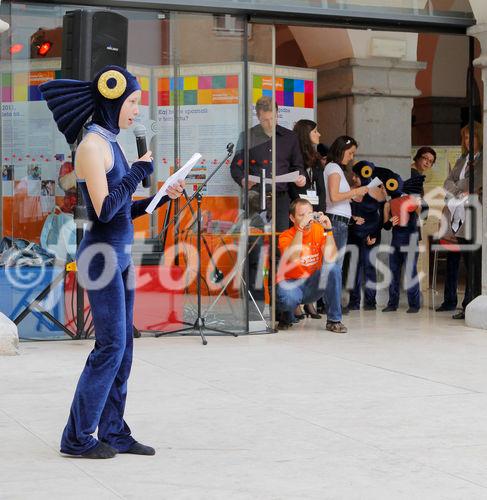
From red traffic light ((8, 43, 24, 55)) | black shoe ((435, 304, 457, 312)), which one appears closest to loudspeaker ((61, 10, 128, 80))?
red traffic light ((8, 43, 24, 55))

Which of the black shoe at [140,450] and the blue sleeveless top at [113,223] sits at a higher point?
the blue sleeveless top at [113,223]

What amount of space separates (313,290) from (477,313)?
4.86 ft

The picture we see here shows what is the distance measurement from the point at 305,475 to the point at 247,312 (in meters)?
4.95

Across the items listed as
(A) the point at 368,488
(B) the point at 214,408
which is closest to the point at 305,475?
(A) the point at 368,488

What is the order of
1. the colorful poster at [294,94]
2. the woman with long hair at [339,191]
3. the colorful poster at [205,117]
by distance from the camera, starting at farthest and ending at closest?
the colorful poster at [294,94], the woman with long hair at [339,191], the colorful poster at [205,117]

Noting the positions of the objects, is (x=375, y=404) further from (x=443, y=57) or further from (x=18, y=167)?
(x=443, y=57)

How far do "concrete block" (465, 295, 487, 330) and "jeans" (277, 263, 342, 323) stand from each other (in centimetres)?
125

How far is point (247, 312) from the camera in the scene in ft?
32.0

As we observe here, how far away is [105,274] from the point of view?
5.14m

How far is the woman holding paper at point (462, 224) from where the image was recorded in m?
11.0

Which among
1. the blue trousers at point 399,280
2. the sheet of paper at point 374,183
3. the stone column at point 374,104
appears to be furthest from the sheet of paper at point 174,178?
the stone column at point 374,104

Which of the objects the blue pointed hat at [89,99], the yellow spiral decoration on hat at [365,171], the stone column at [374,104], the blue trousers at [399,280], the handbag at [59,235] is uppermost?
the stone column at [374,104]

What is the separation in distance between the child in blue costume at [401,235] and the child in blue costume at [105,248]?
656cm

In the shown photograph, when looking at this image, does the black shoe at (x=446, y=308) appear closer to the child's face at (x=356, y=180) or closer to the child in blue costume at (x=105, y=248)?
the child's face at (x=356, y=180)
